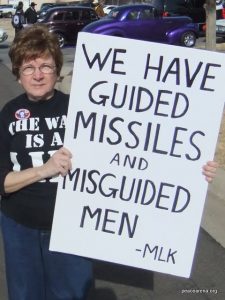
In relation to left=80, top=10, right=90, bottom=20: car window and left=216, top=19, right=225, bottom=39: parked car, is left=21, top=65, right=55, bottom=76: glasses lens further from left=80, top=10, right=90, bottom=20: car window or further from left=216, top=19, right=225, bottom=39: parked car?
left=80, top=10, right=90, bottom=20: car window

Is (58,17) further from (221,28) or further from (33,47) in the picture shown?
(33,47)

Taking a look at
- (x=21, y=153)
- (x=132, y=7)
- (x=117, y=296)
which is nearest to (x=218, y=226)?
(x=117, y=296)

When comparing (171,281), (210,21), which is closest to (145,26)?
(210,21)

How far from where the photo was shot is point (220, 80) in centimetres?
224

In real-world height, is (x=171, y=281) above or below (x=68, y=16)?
above

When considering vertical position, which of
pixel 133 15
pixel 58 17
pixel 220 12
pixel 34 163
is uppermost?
pixel 34 163

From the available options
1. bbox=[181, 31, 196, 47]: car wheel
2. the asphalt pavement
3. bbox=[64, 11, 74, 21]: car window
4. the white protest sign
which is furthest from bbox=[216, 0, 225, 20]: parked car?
the white protest sign

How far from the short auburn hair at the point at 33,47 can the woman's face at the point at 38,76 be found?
20mm

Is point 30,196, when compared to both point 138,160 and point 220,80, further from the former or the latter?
point 220,80

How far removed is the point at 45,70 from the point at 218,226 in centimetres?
273

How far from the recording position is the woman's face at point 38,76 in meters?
2.25

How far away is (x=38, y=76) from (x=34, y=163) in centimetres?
35

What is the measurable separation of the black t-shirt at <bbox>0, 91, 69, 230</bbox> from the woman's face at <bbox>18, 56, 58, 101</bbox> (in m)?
0.06

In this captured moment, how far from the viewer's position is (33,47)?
2.24 metres
